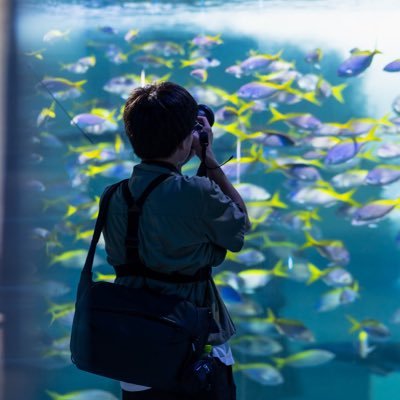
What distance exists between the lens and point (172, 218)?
1442 mm

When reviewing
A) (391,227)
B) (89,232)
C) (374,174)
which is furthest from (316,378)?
(89,232)

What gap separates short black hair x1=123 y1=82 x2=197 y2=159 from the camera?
4.82 ft

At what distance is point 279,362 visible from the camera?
3133 millimetres

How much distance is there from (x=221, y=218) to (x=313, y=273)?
182 cm

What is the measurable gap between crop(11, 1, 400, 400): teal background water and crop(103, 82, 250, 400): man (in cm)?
163

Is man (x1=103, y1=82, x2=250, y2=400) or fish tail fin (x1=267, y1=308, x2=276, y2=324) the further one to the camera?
fish tail fin (x1=267, y1=308, x2=276, y2=324)

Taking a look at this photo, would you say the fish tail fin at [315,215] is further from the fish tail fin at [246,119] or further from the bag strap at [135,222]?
the bag strap at [135,222]

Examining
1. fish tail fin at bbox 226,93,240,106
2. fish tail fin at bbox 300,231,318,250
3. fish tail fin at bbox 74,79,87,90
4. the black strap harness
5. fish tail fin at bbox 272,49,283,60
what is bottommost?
fish tail fin at bbox 300,231,318,250

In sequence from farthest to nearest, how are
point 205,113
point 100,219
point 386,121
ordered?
1. point 386,121
2. point 205,113
3. point 100,219

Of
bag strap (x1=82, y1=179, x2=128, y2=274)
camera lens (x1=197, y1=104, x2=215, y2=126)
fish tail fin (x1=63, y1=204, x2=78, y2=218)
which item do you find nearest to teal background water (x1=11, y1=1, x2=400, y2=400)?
fish tail fin (x1=63, y1=204, x2=78, y2=218)

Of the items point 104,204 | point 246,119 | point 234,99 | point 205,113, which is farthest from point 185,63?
point 104,204

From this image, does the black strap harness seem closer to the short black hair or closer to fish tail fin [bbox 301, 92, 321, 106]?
the short black hair

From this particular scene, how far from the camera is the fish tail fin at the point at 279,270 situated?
3145 millimetres

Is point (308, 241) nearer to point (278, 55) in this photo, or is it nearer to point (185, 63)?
point (278, 55)
